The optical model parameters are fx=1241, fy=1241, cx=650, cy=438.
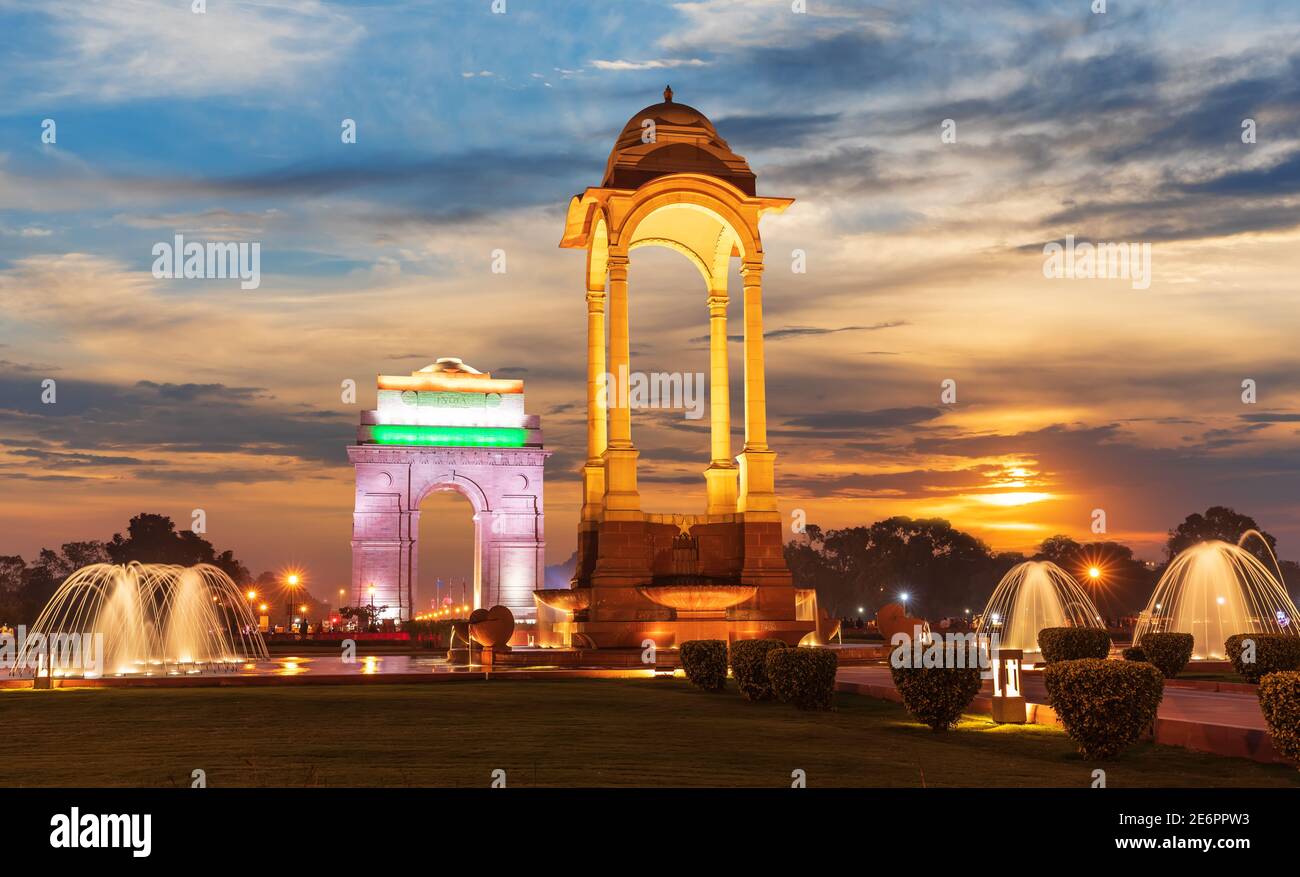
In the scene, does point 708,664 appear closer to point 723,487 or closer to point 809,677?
point 809,677

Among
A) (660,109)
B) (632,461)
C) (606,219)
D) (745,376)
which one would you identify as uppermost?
(660,109)

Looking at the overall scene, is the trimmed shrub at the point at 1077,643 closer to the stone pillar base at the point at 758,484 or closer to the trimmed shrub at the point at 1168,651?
the trimmed shrub at the point at 1168,651

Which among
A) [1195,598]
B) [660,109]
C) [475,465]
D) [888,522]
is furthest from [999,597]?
[660,109]

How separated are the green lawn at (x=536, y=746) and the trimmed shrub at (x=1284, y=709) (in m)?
0.31

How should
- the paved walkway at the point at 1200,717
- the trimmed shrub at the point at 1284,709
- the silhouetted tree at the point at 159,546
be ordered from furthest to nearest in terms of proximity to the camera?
the silhouetted tree at the point at 159,546, the paved walkway at the point at 1200,717, the trimmed shrub at the point at 1284,709

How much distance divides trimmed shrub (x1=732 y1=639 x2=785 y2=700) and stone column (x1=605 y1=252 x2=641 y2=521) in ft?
32.2

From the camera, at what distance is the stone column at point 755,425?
29.6m

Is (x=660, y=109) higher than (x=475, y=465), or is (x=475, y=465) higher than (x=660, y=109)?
(x=660, y=109)

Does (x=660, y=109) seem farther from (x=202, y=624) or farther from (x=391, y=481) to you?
(x=391, y=481)

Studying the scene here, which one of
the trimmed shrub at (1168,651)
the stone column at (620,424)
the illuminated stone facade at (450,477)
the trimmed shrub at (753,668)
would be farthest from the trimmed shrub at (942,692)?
the illuminated stone facade at (450,477)

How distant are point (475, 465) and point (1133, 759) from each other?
72.1 metres

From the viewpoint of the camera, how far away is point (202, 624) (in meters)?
32.7

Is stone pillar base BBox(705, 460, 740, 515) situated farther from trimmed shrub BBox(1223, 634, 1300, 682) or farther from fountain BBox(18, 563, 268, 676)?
trimmed shrub BBox(1223, 634, 1300, 682)

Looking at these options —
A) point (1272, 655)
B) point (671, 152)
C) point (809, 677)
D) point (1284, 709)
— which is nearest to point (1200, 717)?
point (1284, 709)
